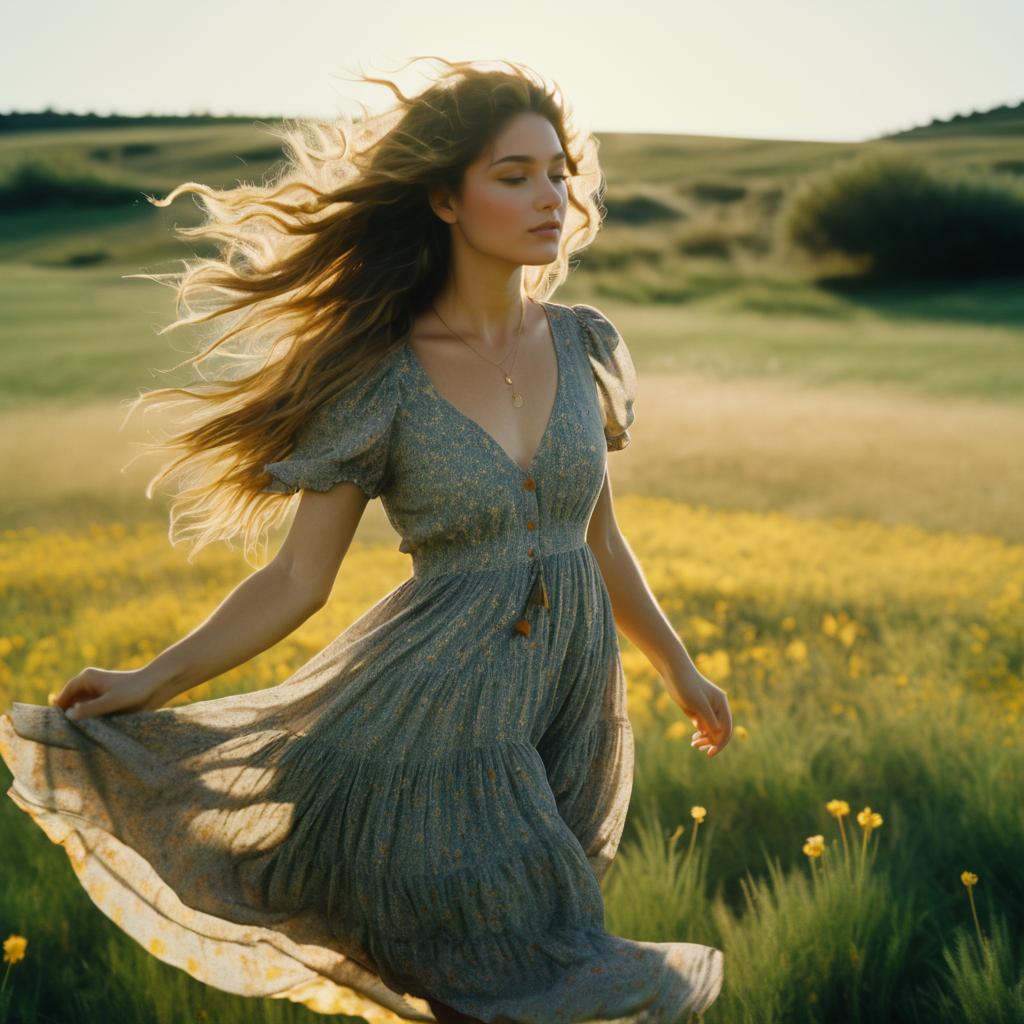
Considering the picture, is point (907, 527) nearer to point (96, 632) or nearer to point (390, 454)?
point (96, 632)

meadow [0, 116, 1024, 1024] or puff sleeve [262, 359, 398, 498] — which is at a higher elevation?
puff sleeve [262, 359, 398, 498]

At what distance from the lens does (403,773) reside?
2.88m

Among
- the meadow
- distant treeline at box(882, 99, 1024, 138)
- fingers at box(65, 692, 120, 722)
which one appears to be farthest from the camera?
distant treeline at box(882, 99, 1024, 138)

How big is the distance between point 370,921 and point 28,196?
28986mm

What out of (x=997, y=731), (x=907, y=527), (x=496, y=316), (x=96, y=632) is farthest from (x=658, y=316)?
(x=496, y=316)

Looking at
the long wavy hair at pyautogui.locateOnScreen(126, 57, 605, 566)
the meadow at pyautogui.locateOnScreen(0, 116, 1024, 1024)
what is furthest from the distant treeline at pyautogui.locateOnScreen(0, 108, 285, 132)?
the long wavy hair at pyautogui.locateOnScreen(126, 57, 605, 566)

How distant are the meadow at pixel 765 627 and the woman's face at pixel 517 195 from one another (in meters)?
0.98

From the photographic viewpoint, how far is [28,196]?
29.4 m

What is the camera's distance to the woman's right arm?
290 cm

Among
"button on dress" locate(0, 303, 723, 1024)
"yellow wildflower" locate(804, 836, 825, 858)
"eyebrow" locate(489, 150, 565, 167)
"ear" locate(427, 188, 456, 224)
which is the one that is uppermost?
"eyebrow" locate(489, 150, 565, 167)

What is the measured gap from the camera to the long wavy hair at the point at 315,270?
308 centimetres

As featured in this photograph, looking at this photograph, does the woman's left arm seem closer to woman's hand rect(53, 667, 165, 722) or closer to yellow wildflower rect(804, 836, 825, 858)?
yellow wildflower rect(804, 836, 825, 858)

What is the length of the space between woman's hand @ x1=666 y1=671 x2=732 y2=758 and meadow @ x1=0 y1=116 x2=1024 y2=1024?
38cm

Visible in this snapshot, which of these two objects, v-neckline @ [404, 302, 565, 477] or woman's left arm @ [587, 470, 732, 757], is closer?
v-neckline @ [404, 302, 565, 477]
